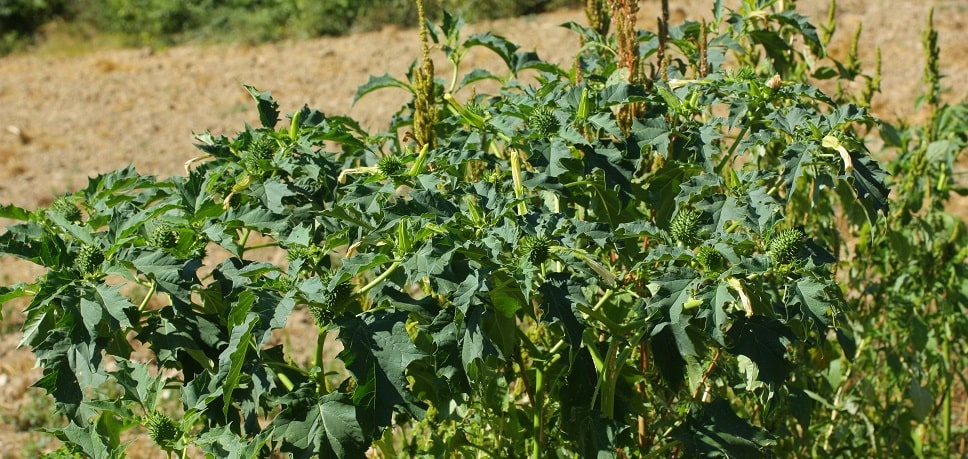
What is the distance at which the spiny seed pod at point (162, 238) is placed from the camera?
1949mm

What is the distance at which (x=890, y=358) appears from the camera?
3.00 metres

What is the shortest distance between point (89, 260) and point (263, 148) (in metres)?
0.46

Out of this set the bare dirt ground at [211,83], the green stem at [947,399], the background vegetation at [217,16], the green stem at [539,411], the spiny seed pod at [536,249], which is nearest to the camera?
the spiny seed pod at [536,249]

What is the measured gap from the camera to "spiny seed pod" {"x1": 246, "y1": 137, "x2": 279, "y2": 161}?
215 centimetres

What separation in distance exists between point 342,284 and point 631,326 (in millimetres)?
519

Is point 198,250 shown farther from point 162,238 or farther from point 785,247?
point 785,247

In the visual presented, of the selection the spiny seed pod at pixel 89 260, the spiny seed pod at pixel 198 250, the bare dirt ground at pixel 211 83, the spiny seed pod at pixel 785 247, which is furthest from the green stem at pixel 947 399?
the bare dirt ground at pixel 211 83

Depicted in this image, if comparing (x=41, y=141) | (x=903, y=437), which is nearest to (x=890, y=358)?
(x=903, y=437)

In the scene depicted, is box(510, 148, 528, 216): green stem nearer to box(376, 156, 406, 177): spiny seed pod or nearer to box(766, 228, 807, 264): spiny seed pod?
box(376, 156, 406, 177): spiny seed pod

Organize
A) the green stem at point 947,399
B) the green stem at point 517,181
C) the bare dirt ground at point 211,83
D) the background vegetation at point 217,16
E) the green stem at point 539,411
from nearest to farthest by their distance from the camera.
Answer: the green stem at point 517,181 → the green stem at point 539,411 → the green stem at point 947,399 → the bare dirt ground at point 211,83 → the background vegetation at point 217,16

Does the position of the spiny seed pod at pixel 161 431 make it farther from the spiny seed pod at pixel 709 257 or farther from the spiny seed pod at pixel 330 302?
the spiny seed pod at pixel 709 257

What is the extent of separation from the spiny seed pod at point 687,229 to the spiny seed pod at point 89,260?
1050mm

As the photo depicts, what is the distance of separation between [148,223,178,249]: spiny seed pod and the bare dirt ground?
3955 millimetres

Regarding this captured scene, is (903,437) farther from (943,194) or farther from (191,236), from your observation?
(191,236)
